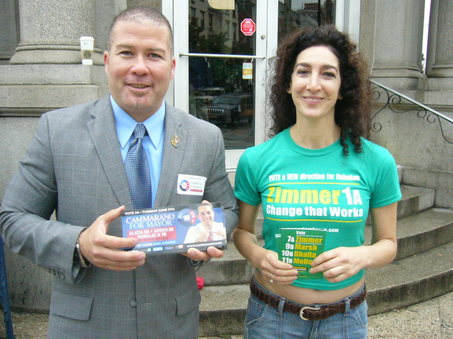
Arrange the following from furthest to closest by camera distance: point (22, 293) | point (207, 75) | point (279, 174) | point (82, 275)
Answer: point (207, 75), point (22, 293), point (279, 174), point (82, 275)

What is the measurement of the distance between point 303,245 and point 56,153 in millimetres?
1016

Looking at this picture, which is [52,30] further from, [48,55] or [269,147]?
[269,147]

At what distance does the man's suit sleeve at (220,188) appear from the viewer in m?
1.85

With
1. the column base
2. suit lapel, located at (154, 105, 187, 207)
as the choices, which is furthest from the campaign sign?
the column base

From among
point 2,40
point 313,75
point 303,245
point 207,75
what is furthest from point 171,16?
point 303,245

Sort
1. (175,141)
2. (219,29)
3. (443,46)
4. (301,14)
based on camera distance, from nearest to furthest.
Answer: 1. (175,141)
2. (219,29)
3. (301,14)
4. (443,46)

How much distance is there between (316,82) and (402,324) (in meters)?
2.74

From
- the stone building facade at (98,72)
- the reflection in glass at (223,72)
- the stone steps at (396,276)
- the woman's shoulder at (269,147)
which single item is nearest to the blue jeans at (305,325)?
the woman's shoulder at (269,147)

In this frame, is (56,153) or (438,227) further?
(438,227)

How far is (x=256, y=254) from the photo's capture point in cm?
191

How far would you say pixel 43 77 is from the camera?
3791mm

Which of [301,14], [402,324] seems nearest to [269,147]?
[402,324]

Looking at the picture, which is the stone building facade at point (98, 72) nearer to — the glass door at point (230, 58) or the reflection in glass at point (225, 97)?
the glass door at point (230, 58)

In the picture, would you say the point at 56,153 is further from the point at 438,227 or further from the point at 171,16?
the point at 438,227
